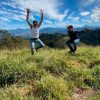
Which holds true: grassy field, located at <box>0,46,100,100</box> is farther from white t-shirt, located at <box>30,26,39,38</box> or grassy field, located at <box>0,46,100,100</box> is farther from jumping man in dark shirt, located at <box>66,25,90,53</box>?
jumping man in dark shirt, located at <box>66,25,90,53</box>

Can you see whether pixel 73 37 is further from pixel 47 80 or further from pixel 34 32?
pixel 47 80

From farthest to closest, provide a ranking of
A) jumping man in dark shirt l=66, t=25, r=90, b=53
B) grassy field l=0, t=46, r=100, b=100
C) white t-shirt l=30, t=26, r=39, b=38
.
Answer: jumping man in dark shirt l=66, t=25, r=90, b=53 → white t-shirt l=30, t=26, r=39, b=38 → grassy field l=0, t=46, r=100, b=100

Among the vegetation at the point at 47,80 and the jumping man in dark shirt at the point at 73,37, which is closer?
the vegetation at the point at 47,80

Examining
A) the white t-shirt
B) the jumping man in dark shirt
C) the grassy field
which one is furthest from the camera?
the jumping man in dark shirt

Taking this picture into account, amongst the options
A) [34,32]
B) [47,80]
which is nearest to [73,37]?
[34,32]

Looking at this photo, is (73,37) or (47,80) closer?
(47,80)

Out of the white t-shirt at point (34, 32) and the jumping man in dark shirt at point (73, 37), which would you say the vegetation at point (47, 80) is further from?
the jumping man in dark shirt at point (73, 37)

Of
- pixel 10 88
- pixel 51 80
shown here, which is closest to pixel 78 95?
pixel 51 80

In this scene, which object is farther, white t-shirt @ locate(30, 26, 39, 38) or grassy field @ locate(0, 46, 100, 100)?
white t-shirt @ locate(30, 26, 39, 38)

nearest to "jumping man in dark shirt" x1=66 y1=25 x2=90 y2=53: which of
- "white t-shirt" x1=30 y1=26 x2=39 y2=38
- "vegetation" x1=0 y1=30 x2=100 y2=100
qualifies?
"white t-shirt" x1=30 y1=26 x2=39 y2=38

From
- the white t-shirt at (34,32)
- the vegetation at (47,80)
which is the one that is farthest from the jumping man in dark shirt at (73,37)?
the vegetation at (47,80)

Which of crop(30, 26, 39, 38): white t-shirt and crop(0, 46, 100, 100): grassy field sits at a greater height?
crop(30, 26, 39, 38): white t-shirt

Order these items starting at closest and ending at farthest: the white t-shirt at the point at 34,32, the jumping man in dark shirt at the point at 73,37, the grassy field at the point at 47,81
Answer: the grassy field at the point at 47,81, the white t-shirt at the point at 34,32, the jumping man in dark shirt at the point at 73,37

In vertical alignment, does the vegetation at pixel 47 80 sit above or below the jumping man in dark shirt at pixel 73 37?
below
